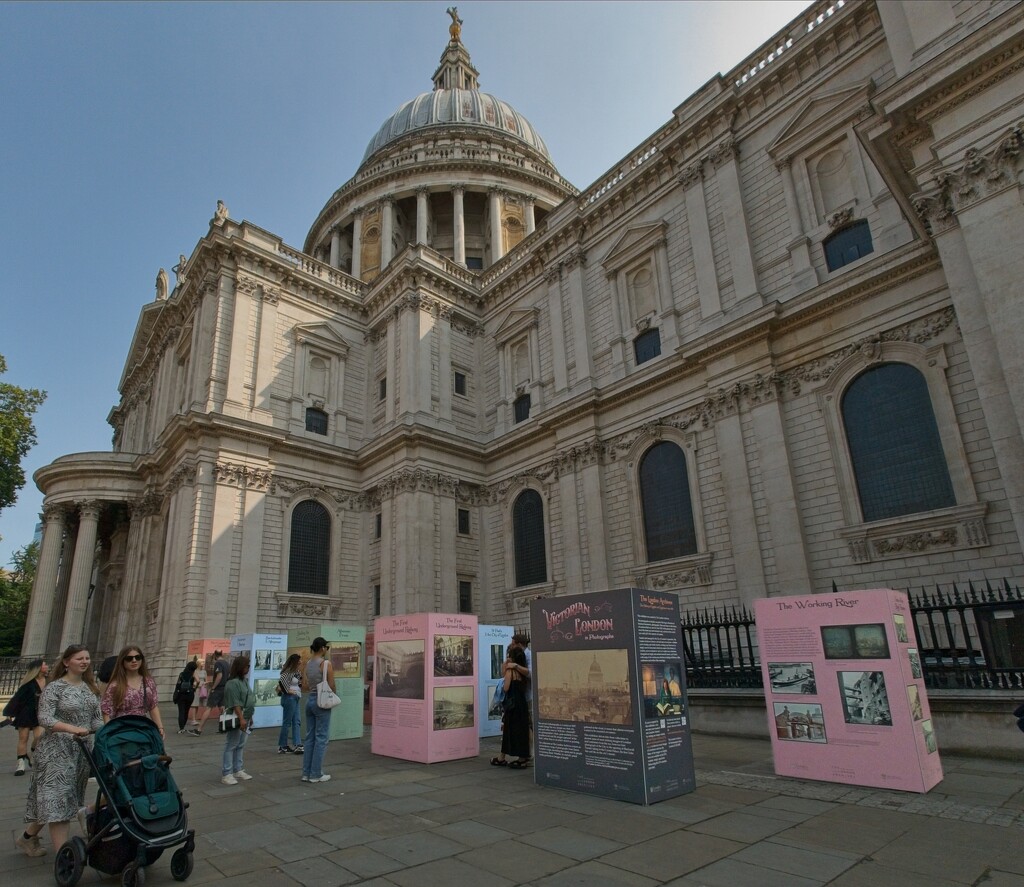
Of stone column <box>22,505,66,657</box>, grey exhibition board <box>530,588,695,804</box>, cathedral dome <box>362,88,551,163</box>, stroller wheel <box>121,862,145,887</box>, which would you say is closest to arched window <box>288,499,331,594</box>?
stone column <box>22,505,66,657</box>

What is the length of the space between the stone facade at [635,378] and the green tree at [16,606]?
39.4ft

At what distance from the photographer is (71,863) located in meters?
5.16

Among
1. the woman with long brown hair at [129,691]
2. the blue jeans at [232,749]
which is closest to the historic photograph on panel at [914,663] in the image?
the woman with long brown hair at [129,691]

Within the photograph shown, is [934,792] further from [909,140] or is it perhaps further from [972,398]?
[909,140]

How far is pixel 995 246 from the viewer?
12.6m

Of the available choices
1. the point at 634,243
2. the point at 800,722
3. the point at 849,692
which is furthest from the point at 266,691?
the point at 634,243

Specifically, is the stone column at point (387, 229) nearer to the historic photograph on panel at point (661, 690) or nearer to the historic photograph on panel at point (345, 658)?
the historic photograph on panel at point (345, 658)

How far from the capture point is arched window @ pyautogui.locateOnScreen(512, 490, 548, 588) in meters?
26.1

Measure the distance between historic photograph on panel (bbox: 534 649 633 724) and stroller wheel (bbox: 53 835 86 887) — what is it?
5.51m

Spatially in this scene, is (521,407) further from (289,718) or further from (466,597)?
(289,718)

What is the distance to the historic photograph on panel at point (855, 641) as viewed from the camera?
321 inches

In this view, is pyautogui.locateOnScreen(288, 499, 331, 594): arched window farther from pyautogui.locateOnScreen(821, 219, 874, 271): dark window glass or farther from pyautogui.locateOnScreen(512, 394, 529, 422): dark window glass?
pyautogui.locateOnScreen(821, 219, 874, 271): dark window glass

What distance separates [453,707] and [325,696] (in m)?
2.76

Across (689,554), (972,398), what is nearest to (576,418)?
(689,554)
